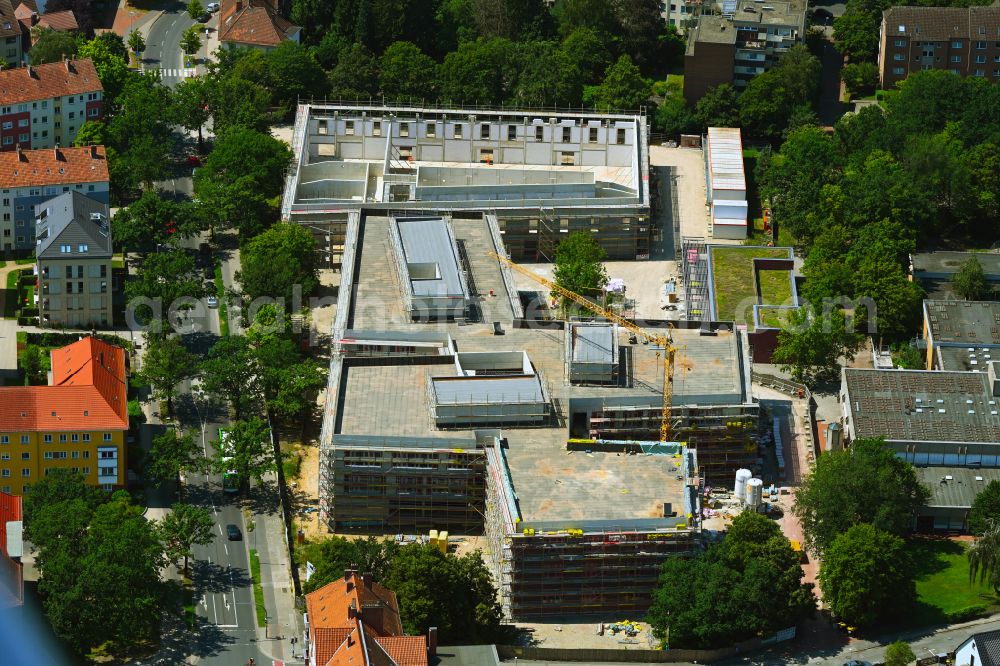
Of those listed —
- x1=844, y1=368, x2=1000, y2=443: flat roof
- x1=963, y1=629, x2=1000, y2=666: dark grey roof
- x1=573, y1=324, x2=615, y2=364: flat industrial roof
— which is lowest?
x1=963, y1=629, x2=1000, y2=666: dark grey roof

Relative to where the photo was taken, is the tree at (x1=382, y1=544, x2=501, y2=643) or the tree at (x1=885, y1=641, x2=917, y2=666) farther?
the tree at (x1=885, y1=641, x2=917, y2=666)

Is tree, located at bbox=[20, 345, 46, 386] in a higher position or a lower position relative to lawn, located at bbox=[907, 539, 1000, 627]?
higher

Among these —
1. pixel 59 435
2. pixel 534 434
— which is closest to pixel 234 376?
pixel 59 435

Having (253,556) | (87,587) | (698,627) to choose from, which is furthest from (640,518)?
(87,587)

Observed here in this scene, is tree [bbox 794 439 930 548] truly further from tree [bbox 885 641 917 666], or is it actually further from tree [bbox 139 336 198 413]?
tree [bbox 139 336 198 413]

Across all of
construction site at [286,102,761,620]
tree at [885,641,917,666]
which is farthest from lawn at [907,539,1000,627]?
construction site at [286,102,761,620]

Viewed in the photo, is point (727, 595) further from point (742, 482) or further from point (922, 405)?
point (922, 405)
